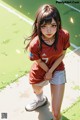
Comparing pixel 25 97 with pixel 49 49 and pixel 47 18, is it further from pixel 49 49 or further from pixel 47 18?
pixel 47 18

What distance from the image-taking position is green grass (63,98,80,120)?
591 centimetres

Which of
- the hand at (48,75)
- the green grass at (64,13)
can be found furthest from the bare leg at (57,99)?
the green grass at (64,13)

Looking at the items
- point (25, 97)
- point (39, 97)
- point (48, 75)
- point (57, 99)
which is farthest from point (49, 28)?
point (25, 97)

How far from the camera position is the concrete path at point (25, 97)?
604 cm

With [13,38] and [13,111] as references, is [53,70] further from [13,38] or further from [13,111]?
[13,38]

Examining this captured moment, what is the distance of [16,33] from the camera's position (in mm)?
8289

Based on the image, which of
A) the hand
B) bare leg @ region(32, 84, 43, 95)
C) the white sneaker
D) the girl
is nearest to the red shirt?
the girl

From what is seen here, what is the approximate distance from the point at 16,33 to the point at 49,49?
129 inches

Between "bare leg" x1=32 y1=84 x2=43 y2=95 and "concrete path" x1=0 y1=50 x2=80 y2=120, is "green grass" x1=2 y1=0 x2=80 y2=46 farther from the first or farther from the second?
"bare leg" x1=32 y1=84 x2=43 y2=95

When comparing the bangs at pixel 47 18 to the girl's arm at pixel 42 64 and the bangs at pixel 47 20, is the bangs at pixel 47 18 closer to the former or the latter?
the bangs at pixel 47 20

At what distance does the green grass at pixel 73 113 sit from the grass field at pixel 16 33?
135 centimetres

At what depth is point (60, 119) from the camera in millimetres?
5535

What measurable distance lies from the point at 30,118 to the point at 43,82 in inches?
31.6

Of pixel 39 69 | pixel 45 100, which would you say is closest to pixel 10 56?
pixel 45 100
